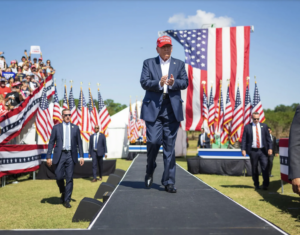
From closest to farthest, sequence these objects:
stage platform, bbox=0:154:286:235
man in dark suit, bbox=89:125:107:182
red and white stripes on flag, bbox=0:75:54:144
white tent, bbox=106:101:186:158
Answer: stage platform, bbox=0:154:286:235 < red and white stripes on flag, bbox=0:75:54:144 < man in dark suit, bbox=89:125:107:182 < white tent, bbox=106:101:186:158

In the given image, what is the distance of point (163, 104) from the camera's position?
4184 millimetres

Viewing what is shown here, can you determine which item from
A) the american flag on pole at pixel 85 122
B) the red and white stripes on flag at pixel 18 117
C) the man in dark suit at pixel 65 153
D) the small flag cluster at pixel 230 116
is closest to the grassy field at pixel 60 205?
the man in dark suit at pixel 65 153

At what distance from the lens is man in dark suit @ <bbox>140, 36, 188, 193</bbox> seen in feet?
13.4

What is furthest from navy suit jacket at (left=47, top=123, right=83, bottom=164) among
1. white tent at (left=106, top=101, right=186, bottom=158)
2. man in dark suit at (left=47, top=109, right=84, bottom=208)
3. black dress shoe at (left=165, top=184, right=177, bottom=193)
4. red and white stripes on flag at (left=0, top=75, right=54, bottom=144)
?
white tent at (left=106, top=101, right=186, bottom=158)

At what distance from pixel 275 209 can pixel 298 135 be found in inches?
188

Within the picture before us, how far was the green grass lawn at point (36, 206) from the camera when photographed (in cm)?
514

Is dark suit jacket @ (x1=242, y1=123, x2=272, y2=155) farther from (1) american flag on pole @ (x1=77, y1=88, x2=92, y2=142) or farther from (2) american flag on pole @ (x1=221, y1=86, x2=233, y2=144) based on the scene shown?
(1) american flag on pole @ (x1=77, y1=88, x2=92, y2=142)

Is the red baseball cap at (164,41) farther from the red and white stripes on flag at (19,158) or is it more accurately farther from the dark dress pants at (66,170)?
the red and white stripes on flag at (19,158)

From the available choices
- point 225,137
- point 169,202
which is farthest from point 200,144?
point 169,202

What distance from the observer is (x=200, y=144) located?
1780 centimetres

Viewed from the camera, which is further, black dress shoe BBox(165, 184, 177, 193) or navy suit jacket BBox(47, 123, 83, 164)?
navy suit jacket BBox(47, 123, 83, 164)

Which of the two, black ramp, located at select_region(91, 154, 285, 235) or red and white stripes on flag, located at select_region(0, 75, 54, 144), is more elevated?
red and white stripes on flag, located at select_region(0, 75, 54, 144)

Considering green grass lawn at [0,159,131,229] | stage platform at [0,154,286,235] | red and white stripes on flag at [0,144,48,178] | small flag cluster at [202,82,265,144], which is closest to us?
stage platform at [0,154,286,235]

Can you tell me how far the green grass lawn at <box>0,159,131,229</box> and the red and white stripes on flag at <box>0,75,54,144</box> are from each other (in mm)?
1884
